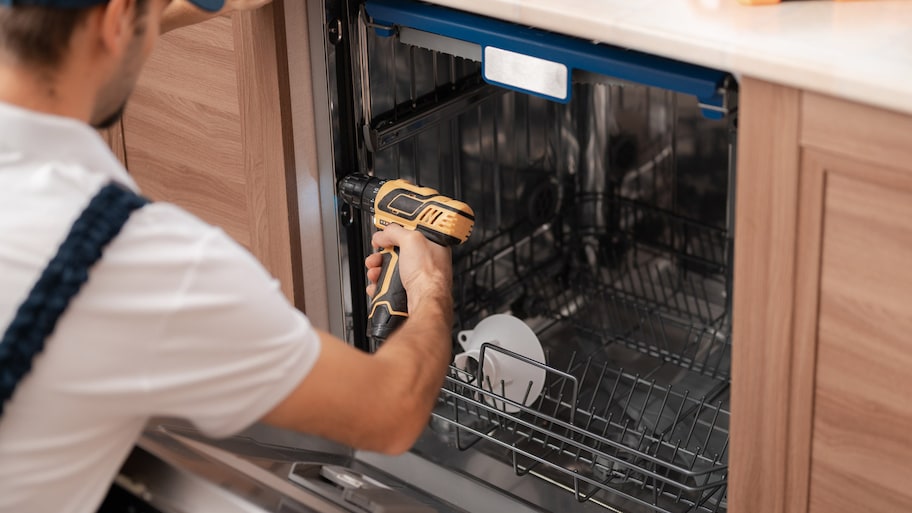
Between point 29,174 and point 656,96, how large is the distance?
1.39 metres

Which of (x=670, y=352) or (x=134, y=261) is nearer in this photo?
(x=134, y=261)

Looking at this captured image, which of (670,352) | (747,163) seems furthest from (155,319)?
(670,352)

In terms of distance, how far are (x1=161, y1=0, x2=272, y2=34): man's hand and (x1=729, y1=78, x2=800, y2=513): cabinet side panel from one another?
2.10ft

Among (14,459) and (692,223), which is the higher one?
(692,223)

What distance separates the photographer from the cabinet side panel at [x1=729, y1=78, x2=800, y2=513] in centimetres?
118

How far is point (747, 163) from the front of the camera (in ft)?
3.99

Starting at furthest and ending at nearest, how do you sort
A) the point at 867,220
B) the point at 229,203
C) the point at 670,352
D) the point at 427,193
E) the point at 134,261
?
the point at 670,352 < the point at 229,203 < the point at 427,193 < the point at 867,220 < the point at 134,261

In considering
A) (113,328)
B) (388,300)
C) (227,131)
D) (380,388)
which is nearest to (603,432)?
(388,300)

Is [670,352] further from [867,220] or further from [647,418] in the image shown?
[867,220]

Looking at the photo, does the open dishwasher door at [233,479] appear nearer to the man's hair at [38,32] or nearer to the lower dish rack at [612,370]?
the lower dish rack at [612,370]

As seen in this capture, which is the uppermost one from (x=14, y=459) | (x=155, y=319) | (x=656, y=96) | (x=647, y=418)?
(x=656, y=96)

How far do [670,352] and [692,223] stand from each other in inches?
11.1

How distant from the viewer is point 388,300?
1.48 metres

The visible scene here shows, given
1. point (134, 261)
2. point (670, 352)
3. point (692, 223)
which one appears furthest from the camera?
point (692, 223)
